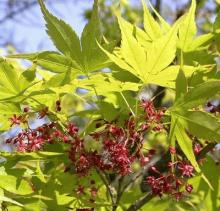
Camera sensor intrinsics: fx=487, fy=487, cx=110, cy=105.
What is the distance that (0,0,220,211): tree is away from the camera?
0.93 metres

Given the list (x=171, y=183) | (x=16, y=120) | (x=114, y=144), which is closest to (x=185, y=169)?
(x=171, y=183)

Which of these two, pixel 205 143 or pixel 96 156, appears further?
pixel 205 143

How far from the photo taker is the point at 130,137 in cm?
102

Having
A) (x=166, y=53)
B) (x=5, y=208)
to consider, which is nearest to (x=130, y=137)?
(x=166, y=53)

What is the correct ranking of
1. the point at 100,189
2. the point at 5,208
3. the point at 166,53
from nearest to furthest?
the point at 166,53 → the point at 5,208 → the point at 100,189

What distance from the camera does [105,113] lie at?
1.15 m

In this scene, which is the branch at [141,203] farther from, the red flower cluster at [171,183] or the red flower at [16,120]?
the red flower at [16,120]

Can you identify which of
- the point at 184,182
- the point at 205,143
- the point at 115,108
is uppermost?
the point at 115,108

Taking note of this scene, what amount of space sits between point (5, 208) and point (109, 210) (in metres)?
0.28

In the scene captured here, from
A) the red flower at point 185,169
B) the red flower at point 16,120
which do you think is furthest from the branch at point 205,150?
the red flower at point 16,120

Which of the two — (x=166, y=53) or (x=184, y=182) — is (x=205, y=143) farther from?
(x=166, y=53)

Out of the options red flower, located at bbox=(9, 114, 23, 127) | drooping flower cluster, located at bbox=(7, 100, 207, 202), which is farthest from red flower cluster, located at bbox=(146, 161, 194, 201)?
red flower, located at bbox=(9, 114, 23, 127)

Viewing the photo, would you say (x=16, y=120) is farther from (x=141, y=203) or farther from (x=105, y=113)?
(x=141, y=203)

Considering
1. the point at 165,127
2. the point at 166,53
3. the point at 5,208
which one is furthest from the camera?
the point at 165,127
